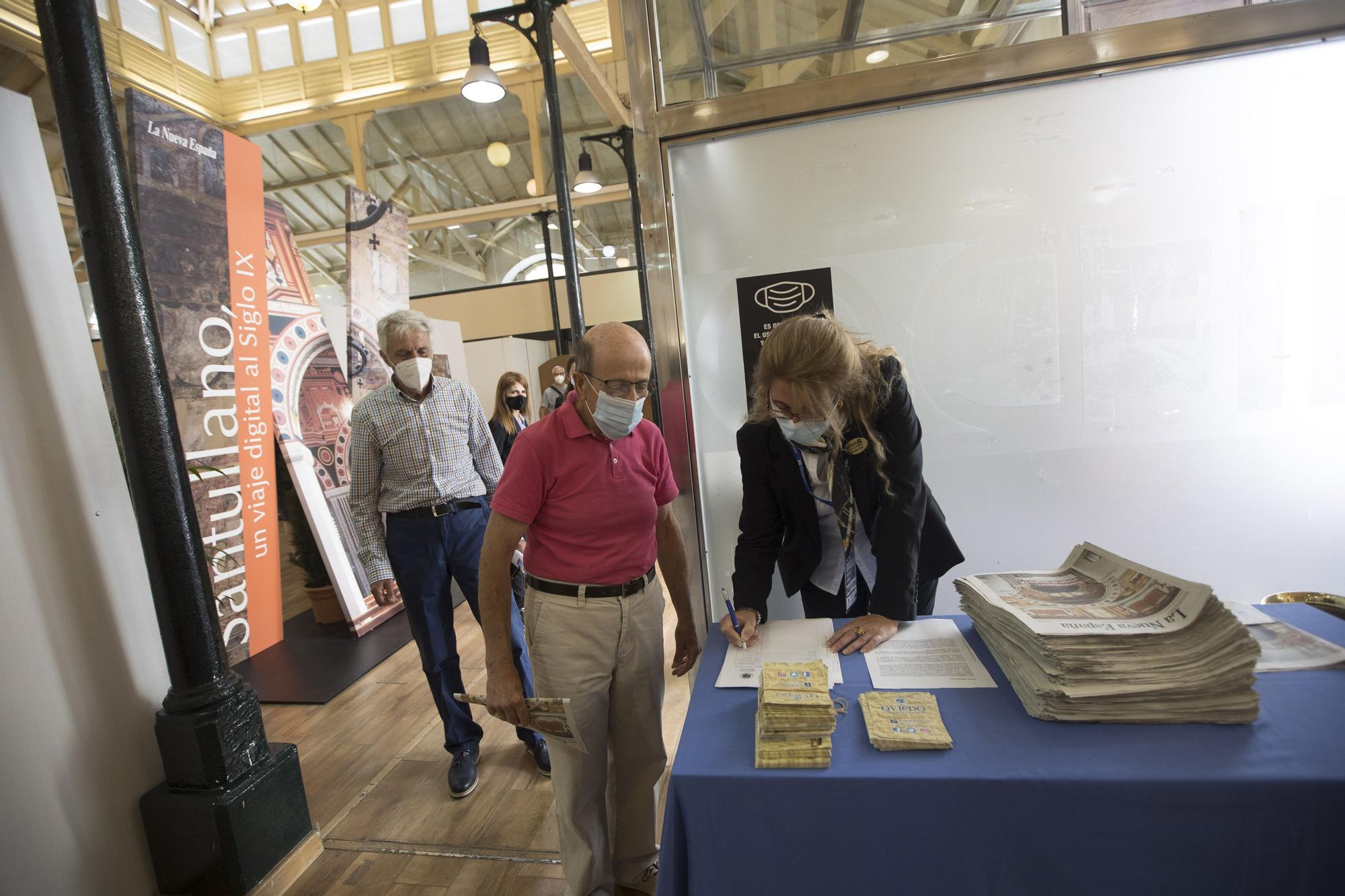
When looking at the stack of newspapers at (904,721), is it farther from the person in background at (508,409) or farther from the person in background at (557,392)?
the person in background at (557,392)

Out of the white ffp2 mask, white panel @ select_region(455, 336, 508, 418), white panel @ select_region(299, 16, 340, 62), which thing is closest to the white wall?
the white ffp2 mask

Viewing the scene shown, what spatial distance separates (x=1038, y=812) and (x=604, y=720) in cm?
107

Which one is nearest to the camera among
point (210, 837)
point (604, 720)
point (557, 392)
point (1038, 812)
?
point (1038, 812)

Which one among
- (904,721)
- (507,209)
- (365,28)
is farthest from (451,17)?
(904,721)

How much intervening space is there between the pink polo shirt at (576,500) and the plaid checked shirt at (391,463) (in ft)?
3.03

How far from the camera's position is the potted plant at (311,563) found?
14.2ft

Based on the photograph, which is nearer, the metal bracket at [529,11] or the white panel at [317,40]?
the metal bracket at [529,11]

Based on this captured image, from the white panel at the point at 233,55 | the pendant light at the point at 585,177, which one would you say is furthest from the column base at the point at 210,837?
the white panel at the point at 233,55

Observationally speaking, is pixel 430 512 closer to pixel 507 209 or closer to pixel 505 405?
pixel 505 405

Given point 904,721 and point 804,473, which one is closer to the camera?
point 904,721

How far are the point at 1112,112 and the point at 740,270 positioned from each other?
1203 mm

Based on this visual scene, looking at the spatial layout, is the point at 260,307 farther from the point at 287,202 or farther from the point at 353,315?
the point at 287,202

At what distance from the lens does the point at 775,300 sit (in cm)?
224

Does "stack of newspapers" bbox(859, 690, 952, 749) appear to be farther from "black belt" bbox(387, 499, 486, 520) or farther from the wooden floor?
"black belt" bbox(387, 499, 486, 520)
